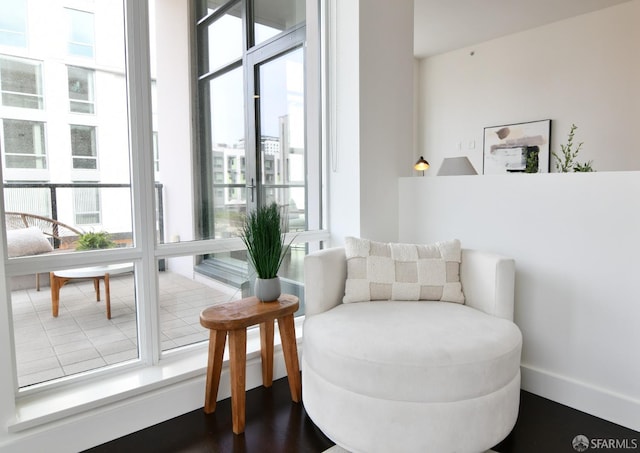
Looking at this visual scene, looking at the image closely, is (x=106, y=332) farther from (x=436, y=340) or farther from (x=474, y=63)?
(x=474, y=63)

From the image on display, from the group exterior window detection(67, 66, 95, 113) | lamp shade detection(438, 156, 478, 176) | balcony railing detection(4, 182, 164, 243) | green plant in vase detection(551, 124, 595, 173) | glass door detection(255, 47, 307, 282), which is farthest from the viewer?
lamp shade detection(438, 156, 478, 176)

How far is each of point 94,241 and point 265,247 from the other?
782mm

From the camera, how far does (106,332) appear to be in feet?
6.34

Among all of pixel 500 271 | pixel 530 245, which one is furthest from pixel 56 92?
pixel 530 245

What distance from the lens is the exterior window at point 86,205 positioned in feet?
6.02

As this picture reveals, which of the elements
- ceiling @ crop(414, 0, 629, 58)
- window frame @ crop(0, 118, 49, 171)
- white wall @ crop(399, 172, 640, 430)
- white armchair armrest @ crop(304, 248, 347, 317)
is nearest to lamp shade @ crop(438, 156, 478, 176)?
white wall @ crop(399, 172, 640, 430)

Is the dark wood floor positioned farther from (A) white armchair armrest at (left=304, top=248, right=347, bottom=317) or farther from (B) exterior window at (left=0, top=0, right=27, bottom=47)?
(B) exterior window at (left=0, top=0, right=27, bottom=47)

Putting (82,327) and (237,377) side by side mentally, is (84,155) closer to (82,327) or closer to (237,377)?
(82,327)

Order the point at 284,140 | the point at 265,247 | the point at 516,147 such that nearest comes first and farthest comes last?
the point at 265,247 → the point at 284,140 → the point at 516,147

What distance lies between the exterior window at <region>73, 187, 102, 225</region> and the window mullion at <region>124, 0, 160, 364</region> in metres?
0.16

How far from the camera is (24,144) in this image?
1.68m

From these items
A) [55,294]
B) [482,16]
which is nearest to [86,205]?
[55,294]

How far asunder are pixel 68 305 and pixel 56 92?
94 cm

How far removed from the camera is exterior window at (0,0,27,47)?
161 centimetres
